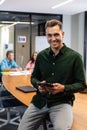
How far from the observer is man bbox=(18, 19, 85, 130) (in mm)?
1796

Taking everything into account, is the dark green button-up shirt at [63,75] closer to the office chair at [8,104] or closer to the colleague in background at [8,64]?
the office chair at [8,104]

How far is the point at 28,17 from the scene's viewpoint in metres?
8.30

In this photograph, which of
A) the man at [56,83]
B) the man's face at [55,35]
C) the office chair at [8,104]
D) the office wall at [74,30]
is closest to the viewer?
the man at [56,83]

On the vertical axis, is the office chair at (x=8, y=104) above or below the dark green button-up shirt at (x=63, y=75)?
below

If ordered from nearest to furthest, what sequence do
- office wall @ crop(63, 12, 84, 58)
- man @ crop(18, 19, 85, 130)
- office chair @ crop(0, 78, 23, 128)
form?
man @ crop(18, 19, 85, 130), office chair @ crop(0, 78, 23, 128), office wall @ crop(63, 12, 84, 58)

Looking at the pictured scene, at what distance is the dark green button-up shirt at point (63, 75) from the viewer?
1846mm

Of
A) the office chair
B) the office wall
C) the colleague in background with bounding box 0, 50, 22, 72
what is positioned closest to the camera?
the office chair

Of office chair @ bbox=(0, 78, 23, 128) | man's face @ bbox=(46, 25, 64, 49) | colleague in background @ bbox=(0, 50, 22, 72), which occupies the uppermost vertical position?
man's face @ bbox=(46, 25, 64, 49)

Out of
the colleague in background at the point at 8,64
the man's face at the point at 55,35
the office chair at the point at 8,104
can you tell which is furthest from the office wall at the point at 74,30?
the man's face at the point at 55,35

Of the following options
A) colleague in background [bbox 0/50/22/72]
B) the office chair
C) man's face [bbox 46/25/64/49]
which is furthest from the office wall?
man's face [bbox 46/25/64/49]

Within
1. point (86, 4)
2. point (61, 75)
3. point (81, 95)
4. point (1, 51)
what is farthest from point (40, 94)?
point (1, 51)

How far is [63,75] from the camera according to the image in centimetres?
188

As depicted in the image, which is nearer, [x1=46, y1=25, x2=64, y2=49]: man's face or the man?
the man

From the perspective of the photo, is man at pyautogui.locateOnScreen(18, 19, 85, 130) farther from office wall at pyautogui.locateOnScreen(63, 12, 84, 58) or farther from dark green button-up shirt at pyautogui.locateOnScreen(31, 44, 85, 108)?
office wall at pyautogui.locateOnScreen(63, 12, 84, 58)
